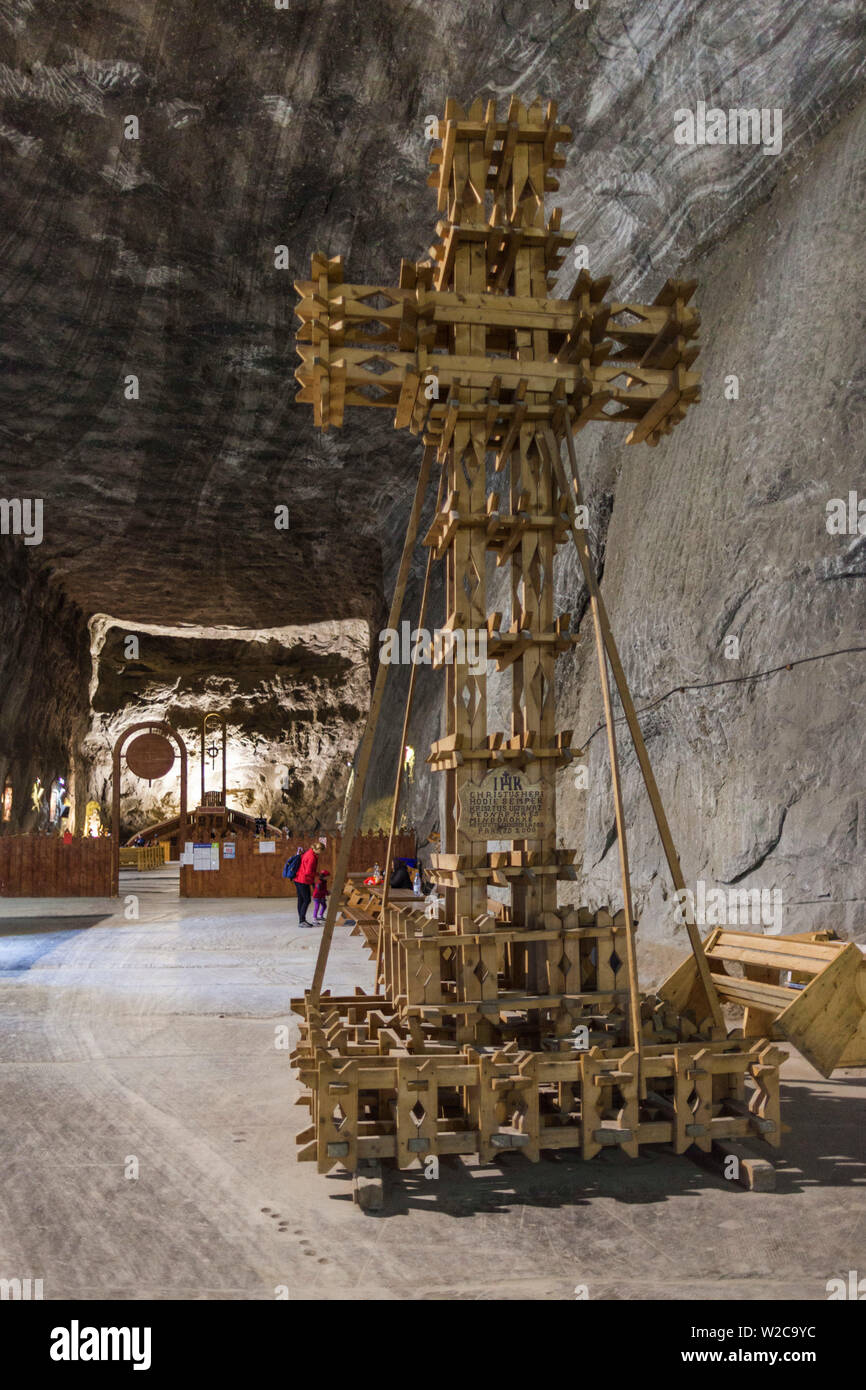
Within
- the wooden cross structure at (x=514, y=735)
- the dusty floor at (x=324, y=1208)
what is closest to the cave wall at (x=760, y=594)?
the dusty floor at (x=324, y=1208)

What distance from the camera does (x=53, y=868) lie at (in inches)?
905

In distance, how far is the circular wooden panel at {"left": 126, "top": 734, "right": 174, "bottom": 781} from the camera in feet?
109

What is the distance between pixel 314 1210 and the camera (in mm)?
4062

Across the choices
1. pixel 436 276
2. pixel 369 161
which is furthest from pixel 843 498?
pixel 369 161

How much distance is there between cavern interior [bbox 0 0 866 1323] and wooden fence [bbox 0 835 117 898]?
0.26ft

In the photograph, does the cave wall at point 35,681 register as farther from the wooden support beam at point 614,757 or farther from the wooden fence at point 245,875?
the wooden support beam at point 614,757

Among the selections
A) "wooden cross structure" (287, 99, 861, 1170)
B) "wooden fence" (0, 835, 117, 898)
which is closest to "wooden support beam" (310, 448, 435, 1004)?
"wooden cross structure" (287, 99, 861, 1170)

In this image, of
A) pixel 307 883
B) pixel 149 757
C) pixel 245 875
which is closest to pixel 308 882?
pixel 307 883

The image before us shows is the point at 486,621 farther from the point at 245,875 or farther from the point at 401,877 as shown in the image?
the point at 245,875

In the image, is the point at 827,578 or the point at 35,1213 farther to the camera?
the point at 827,578

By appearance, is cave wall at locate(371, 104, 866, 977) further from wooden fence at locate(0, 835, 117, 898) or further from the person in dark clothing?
wooden fence at locate(0, 835, 117, 898)
